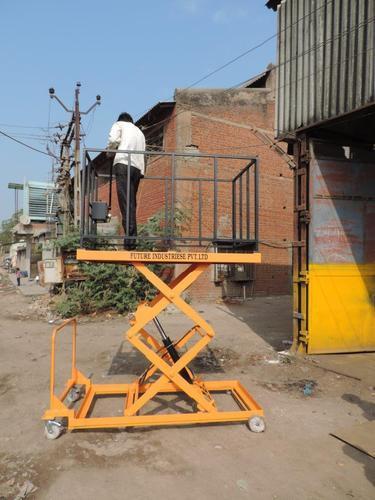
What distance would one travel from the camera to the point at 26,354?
7.71 metres

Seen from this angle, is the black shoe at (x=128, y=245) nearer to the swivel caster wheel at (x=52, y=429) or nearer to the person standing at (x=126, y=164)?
the person standing at (x=126, y=164)

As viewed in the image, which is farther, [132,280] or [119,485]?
[132,280]

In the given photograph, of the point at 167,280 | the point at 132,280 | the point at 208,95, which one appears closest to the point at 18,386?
the point at 132,280

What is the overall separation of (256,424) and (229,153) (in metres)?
11.4

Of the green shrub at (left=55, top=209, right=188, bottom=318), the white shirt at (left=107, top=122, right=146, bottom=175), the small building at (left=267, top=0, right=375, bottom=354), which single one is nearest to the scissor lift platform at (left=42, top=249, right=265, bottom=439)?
the white shirt at (left=107, top=122, right=146, bottom=175)

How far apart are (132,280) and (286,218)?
22.5 feet

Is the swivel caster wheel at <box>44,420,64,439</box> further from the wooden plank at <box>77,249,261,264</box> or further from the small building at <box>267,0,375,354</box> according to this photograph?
the small building at <box>267,0,375,354</box>

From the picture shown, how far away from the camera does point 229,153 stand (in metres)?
14.3

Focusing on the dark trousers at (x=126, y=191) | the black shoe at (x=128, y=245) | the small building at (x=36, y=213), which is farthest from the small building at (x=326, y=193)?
the small building at (x=36, y=213)

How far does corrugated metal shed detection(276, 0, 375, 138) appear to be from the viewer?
6.23 meters

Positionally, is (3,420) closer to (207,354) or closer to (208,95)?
(207,354)

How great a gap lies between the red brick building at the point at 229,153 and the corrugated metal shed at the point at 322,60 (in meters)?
6.06

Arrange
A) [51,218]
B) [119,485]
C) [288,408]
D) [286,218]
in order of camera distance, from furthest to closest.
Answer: [51,218] → [286,218] → [288,408] → [119,485]

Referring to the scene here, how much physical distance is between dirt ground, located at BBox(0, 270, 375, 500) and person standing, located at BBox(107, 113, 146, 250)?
A: 224 cm
